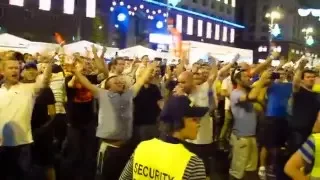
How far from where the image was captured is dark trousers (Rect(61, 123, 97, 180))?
29.5ft

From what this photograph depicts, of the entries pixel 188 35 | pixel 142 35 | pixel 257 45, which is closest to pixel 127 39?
pixel 142 35

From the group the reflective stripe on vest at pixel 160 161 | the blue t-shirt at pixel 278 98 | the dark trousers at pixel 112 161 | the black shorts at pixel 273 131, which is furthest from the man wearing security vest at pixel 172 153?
the black shorts at pixel 273 131

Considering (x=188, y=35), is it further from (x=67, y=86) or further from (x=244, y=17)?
(x=67, y=86)

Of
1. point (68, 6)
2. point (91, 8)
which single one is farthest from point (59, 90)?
point (91, 8)

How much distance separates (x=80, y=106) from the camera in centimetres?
922

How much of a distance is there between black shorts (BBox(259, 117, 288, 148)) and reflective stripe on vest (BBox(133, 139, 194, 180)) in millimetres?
6645

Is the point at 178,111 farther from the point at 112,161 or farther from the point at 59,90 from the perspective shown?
the point at 59,90

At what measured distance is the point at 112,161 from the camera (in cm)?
693

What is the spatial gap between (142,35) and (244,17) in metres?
49.8

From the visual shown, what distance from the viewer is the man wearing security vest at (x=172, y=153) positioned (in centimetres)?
328

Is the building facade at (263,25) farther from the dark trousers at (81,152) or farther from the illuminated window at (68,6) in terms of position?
the dark trousers at (81,152)

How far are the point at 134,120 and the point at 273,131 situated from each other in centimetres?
273

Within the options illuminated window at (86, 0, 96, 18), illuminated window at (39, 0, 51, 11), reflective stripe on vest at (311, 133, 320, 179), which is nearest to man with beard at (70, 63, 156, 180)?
reflective stripe on vest at (311, 133, 320, 179)

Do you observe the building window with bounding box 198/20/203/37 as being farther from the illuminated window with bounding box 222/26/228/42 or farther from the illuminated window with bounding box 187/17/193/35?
the illuminated window with bounding box 222/26/228/42
